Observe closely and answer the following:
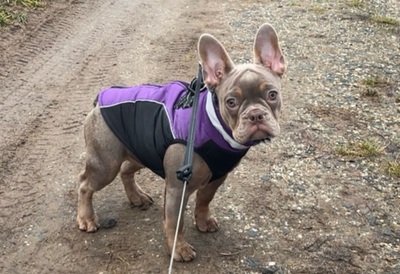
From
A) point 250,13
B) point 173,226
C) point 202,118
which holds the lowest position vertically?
point 250,13

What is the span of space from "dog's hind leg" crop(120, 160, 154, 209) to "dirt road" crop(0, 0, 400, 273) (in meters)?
0.10

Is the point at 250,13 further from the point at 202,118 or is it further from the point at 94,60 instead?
the point at 202,118

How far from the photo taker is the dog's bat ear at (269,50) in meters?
4.04

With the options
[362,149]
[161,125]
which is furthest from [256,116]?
[362,149]

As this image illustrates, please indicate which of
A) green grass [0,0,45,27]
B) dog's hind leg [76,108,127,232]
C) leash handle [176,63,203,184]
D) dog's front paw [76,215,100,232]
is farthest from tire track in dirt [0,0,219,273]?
leash handle [176,63,203,184]

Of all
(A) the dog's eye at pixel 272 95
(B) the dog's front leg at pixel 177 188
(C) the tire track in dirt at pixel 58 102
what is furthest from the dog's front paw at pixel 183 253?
(A) the dog's eye at pixel 272 95

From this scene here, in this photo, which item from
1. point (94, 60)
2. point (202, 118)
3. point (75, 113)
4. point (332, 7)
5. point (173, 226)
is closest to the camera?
point (202, 118)

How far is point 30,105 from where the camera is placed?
702 cm

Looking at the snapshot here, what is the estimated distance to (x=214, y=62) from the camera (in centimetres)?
399

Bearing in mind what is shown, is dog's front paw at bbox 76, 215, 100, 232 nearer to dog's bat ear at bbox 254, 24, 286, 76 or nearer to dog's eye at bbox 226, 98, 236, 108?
dog's eye at bbox 226, 98, 236, 108

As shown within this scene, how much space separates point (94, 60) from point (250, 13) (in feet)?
10.8

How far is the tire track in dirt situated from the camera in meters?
4.96

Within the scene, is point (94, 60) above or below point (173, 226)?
below

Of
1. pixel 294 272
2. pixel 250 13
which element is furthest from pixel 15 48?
pixel 294 272
